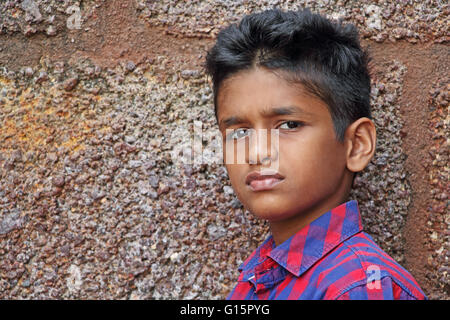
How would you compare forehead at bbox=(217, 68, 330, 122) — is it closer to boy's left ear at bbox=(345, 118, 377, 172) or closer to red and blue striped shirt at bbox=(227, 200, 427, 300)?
boy's left ear at bbox=(345, 118, 377, 172)

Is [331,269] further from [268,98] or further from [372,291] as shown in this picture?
[268,98]

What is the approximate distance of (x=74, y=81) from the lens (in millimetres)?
1124

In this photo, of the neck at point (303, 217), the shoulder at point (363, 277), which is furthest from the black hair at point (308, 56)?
the shoulder at point (363, 277)

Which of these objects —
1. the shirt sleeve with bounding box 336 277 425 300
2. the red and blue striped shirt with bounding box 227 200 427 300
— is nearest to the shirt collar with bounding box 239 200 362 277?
the red and blue striped shirt with bounding box 227 200 427 300

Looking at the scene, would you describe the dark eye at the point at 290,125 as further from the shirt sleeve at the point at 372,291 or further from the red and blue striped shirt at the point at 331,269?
the shirt sleeve at the point at 372,291

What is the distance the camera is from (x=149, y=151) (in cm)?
112

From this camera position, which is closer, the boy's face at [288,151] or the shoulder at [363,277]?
the shoulder at [363,277]

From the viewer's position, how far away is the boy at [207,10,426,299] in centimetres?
90

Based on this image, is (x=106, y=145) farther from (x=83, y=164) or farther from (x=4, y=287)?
(x=4, y=287)

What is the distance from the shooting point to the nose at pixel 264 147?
0.91m

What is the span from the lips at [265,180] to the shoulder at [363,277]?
146 mm

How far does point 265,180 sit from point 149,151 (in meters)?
0.30

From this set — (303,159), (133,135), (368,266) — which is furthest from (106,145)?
(368,266)

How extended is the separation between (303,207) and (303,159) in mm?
82
